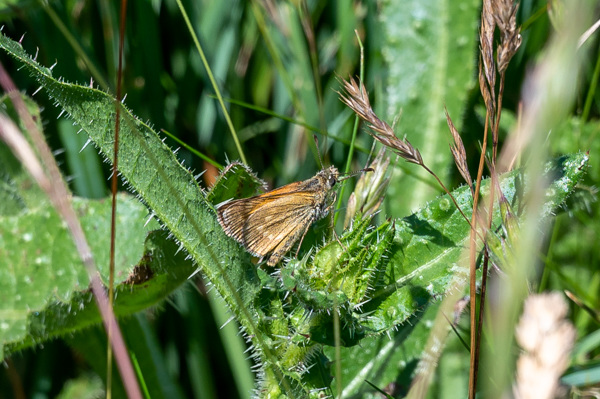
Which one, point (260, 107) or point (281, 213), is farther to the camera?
point (260, 107)

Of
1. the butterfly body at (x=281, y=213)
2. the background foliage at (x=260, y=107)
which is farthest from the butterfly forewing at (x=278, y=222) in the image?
the background foliage at (x=260, y=107)

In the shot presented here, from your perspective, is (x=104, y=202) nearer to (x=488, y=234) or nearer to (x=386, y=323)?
(x=386, y=323)

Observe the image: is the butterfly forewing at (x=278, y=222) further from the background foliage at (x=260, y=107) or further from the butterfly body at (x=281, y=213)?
the background foliage at (x=260, y=107)

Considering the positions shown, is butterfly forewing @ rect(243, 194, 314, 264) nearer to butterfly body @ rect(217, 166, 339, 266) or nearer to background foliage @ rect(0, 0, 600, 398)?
butterfly body @ rect(217, 166, 339, 266)

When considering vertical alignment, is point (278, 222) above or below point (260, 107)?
below

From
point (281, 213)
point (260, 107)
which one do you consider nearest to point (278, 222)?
point (281, 213)

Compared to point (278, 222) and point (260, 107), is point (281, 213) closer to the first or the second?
point (278, 222)

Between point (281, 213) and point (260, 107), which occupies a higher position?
point (260, 107)
